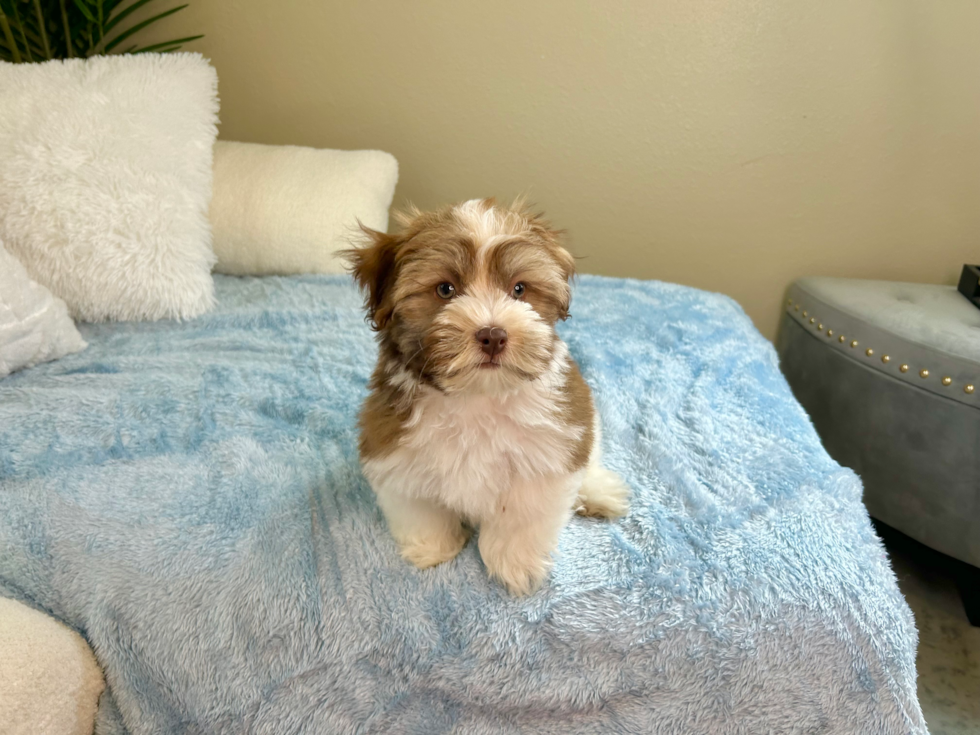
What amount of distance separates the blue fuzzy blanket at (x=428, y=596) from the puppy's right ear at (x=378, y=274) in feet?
1.40

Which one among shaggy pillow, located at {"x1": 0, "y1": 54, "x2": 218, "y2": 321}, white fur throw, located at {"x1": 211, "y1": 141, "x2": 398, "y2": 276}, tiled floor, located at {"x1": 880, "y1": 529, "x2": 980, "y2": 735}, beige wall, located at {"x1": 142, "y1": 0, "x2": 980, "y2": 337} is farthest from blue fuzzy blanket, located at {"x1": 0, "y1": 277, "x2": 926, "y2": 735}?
beige wall, located at {"x1": 142, "y1": 0, "x2": 980, "y2": 337}

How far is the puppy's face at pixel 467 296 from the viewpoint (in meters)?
1.01

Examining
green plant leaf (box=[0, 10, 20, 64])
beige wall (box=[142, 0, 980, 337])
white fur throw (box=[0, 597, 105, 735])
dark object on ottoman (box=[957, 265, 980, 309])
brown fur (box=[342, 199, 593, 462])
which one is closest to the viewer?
white fur throw (box=[0, 597, 105, 735])

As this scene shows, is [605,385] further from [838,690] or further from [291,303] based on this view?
[291,303]

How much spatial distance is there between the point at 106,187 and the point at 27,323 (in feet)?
1.86

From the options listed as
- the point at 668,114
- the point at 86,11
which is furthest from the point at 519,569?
the point at 86,11

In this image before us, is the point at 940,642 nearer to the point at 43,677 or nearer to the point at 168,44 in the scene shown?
the point at 43,677

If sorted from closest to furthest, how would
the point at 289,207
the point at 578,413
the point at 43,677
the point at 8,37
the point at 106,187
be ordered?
the point at 43,677
the point at 578,413
the point at 106,187
the point at 289,207
the point at 8,37

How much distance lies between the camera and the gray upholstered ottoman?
1839mm

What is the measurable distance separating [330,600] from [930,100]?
266 cm

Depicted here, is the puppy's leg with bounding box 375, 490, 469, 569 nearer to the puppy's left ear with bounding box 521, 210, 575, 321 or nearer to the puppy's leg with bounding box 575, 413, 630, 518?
the puppy's leg with bounding box 575, 413, 630, 518

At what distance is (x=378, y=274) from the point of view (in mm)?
1148

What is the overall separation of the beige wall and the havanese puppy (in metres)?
1.57

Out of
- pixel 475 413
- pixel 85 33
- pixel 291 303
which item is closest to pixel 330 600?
pixel 475 413
